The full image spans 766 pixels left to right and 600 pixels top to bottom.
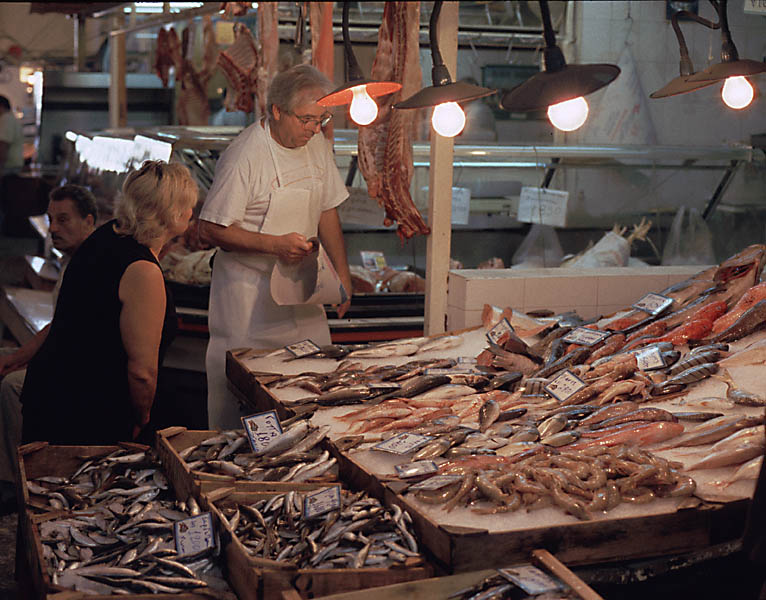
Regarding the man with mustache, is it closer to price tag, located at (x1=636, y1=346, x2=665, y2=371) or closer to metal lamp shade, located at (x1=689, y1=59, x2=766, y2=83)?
price tag, located at (x1=636, y1=346, x2=665, y2=371)

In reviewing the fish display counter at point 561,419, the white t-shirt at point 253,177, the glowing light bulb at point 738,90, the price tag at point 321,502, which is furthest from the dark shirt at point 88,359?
the glowing light bulb at point 738,90

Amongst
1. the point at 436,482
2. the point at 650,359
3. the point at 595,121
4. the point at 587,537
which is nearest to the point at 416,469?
the point at 436,482

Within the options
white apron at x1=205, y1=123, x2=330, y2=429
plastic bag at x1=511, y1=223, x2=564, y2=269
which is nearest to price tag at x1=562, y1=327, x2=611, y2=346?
white apron at x1=205, y1=123, x2=330, y2=429

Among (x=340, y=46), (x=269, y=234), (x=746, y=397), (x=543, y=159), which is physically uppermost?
(x=340, y=46)

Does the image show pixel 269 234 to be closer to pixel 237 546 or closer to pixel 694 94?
pixel 237 546

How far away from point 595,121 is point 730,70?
466cm

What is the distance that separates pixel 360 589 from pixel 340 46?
796 centimetres

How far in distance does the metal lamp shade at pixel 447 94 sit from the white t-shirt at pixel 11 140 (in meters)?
11.4

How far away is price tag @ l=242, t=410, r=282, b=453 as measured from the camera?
275 cm

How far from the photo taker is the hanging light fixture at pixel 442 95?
10.7 feet

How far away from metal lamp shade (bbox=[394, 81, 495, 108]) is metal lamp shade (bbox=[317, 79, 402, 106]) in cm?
9

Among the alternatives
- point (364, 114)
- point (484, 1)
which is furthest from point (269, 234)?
point (484, 1)

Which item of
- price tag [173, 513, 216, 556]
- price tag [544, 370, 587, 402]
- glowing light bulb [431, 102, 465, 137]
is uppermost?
glowing light bulb [431, 102, 465, 137]

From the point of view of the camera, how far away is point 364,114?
3.54 metres
